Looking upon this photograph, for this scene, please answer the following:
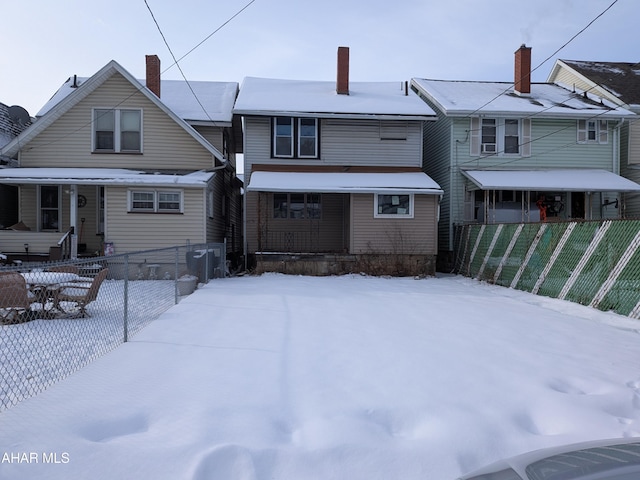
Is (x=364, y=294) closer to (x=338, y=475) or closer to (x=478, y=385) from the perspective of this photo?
(x=478, y=385)

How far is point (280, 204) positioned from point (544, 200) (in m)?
11.3

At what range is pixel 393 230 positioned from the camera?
53.5 ft

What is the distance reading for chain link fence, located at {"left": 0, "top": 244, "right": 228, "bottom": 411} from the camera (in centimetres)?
495

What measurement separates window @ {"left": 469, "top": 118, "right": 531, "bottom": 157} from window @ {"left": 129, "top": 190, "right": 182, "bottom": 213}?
12.3 meters

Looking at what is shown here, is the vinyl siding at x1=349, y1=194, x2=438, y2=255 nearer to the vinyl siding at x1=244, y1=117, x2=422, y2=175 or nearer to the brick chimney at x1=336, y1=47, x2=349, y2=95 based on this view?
the vinyl siding at x1=244, y1=117, x2=422, y2=175

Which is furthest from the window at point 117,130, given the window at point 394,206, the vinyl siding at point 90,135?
the window at point 394,206

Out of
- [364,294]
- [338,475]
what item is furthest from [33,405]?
[364,294]

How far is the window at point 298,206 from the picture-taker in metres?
18.9

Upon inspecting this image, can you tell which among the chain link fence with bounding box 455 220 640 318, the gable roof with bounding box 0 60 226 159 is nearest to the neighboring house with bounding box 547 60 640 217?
the chain link fence with bounding box 455 220 640 318

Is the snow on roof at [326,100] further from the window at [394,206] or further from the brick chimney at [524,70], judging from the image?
the brick chimney at [524,70]

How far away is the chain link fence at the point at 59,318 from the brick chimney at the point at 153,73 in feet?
36.5

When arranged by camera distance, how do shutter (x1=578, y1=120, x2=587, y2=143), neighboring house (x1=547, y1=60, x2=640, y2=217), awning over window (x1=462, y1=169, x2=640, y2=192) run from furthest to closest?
neighboring house (x1=547, y1=60, x2=640, y2=217)
shutter (x1=578, y1=120, x2=587, y2=143)
awning over window (x1=462, y1=169, x2=640, y2=192)

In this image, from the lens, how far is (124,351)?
5637mm

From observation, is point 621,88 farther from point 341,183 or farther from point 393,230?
point 341,183
